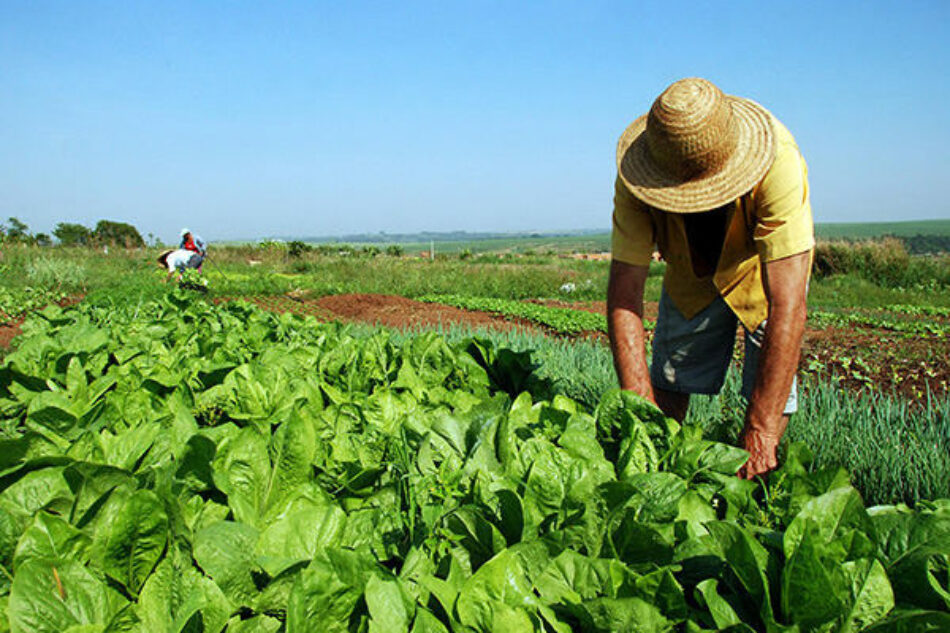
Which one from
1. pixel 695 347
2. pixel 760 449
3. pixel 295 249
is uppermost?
pixel 295 249

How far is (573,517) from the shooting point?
3.52 feet

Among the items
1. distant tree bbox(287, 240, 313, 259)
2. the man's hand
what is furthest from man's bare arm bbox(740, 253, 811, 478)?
distant tree bbox(287, 240, 313, 259)

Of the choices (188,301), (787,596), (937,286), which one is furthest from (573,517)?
(937,286)

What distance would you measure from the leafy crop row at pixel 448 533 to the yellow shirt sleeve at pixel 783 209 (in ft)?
3.39

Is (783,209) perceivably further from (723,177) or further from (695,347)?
(695,347)

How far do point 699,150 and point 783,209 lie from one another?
419mm

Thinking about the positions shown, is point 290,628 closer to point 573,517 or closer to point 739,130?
point 573,517

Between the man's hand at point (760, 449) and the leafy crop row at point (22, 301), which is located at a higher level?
the man's hand at point (760, 449)

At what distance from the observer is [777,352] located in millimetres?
2072

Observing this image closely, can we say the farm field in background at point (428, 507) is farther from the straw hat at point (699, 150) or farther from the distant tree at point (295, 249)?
the distant tree at point (295, 249)

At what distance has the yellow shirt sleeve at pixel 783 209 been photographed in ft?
6.99

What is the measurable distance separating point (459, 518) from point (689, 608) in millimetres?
395

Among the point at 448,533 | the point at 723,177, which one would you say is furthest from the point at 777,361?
the point at 448,533

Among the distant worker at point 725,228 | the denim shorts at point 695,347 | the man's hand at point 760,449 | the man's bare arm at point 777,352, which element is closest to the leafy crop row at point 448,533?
the man's hand at point 760,449
